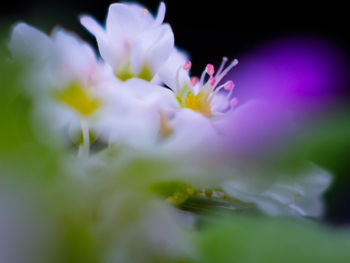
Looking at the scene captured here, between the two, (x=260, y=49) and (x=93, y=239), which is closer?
(x=93, y=239)

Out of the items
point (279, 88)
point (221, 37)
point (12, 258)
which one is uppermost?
point (221, 37)

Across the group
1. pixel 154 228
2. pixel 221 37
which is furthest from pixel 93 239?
pixel 221 37

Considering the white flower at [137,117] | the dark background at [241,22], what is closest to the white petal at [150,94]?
the white flower at [137,117]

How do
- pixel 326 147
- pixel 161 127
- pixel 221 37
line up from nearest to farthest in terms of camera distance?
pixel 326 147, pixel 161 127, pixel 221 37

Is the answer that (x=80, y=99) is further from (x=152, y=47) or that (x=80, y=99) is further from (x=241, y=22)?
(x=241, y=22)

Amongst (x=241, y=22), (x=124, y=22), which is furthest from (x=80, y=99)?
(x=241, y=22)

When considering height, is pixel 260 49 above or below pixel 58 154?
above

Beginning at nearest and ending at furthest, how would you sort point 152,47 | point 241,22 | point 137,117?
point 137,117
point 152,47
point 241,22

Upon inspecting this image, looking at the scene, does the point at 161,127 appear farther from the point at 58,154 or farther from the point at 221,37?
the point at 221,37
